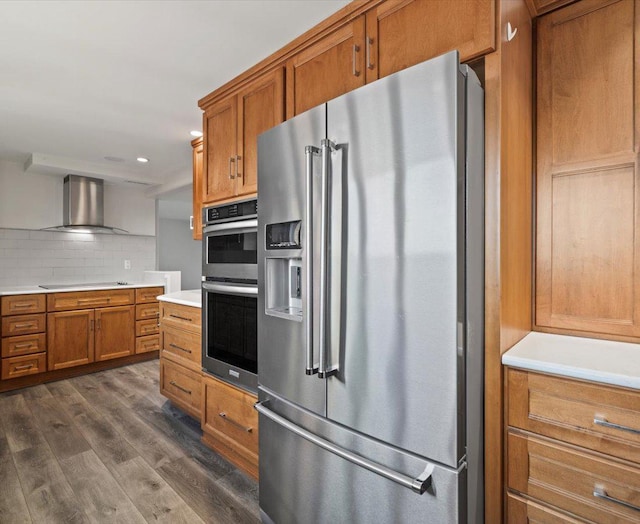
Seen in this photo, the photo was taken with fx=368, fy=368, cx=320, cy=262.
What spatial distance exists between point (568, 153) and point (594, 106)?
193 millimetres

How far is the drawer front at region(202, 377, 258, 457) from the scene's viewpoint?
2.00 m

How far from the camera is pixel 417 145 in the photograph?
1092 mm

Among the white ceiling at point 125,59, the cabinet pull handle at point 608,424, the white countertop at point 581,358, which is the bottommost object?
the cabinet pull handle at point 608,424

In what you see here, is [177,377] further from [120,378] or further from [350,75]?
[350,75]

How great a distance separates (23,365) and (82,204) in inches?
74.8

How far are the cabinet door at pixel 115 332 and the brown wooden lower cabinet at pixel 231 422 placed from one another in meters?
2.42

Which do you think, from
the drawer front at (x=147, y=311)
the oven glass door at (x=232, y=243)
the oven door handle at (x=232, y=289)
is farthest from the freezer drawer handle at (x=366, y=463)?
the drawer front at (x=147, y=311)

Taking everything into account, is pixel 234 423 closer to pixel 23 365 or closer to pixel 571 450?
pixel 571 450

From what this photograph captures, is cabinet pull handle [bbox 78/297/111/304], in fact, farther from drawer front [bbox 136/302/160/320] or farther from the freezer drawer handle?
the freezer drawer handle

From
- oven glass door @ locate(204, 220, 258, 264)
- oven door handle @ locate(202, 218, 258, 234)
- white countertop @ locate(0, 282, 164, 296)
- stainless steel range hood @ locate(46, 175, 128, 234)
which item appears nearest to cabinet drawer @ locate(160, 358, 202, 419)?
oven glass door @ locate(204, 220, 258, 264)

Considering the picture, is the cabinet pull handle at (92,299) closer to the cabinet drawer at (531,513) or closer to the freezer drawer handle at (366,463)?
the freezer drawer handle at (366,463)

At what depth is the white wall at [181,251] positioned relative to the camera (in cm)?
804

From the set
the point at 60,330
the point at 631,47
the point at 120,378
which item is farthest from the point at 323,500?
the point at 60,330

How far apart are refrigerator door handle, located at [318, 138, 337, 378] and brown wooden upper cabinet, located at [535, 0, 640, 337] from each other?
0.98 m
